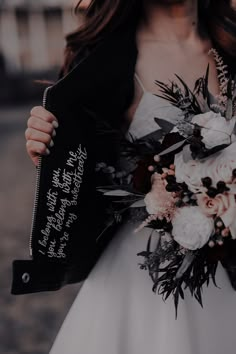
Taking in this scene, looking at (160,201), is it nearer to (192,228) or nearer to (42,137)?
(192,228)

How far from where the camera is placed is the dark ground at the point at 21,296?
13.0 feet

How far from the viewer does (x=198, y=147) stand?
170 centimetres

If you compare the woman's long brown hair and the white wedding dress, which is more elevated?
the woman's long brown hair

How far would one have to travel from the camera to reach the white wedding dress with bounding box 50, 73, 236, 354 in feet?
6.74

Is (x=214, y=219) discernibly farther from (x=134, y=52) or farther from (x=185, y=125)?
(x=134, y=52)

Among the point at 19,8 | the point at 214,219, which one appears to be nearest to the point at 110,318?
the point at 214,219

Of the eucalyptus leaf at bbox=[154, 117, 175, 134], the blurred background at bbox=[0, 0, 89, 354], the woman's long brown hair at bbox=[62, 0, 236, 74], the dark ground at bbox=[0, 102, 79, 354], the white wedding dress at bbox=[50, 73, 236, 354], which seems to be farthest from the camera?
the blurred background at bbox=[0, 0, 89, 354]

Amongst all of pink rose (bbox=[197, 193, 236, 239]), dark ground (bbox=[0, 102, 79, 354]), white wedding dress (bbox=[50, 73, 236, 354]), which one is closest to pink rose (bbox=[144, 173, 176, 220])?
pink rose (bbox=[197, 193, 236, 239])

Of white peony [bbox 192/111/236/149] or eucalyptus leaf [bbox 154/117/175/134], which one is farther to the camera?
eucalyptus leaf [bbox 154/117/175/134]

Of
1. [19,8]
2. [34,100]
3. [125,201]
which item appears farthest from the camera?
[19,8]

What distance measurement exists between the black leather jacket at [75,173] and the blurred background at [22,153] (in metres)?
0.35

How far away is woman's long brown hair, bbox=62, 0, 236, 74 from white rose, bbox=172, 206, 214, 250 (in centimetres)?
66

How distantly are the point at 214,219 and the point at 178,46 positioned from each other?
2.32ft

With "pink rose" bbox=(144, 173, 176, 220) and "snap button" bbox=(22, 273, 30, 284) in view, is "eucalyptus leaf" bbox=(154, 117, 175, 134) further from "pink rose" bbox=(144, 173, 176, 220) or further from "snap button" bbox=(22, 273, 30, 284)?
"snap button" bbox=(22, 273, 30, 284)
